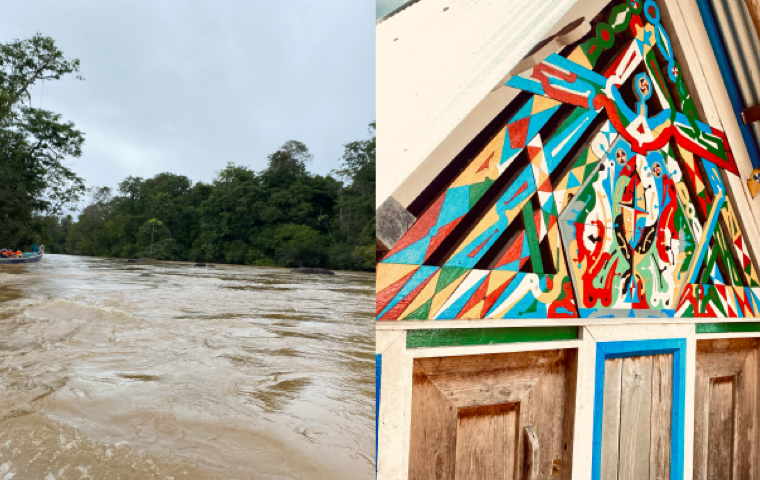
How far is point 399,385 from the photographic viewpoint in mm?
1069

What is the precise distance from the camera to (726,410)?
1877mm

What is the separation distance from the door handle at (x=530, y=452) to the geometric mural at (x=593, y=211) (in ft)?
1.11

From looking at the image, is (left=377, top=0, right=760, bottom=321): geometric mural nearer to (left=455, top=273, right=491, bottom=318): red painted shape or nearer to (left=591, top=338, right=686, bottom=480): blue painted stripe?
(left=455, top=273, right=491, bottom=318): red painted shape

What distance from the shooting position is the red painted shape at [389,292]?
1020 mm

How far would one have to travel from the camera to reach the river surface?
263 cm

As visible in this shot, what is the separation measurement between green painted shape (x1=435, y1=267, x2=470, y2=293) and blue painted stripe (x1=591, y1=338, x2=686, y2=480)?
0.60 meters

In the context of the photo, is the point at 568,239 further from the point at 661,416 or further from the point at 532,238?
the point at 661,416

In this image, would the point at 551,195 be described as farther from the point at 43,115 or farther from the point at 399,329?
the point at 43,115

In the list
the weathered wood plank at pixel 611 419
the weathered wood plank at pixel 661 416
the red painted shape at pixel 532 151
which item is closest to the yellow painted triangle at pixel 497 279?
the red painted shape at pixel 532 151

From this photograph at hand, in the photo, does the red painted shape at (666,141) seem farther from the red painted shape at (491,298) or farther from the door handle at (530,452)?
the door handle at (530,452)

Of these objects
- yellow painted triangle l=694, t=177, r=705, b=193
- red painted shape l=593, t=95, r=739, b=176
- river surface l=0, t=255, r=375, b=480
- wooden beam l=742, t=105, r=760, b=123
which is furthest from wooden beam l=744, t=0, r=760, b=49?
river surface l=0, t=255, r=375, b=480

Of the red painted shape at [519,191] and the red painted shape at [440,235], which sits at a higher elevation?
the red painted shape at [519,191]

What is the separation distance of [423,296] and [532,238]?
405mm

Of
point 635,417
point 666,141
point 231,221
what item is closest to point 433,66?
point 666,141
